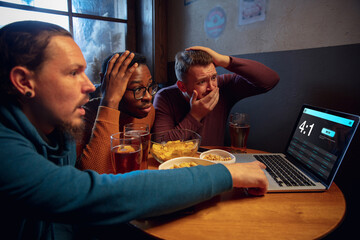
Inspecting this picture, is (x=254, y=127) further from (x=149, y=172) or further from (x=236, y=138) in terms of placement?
(x=149, y=172)

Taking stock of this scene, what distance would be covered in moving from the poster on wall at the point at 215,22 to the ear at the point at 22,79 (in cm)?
213

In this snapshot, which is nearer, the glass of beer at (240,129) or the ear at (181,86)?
the glass of beer at (240,129)

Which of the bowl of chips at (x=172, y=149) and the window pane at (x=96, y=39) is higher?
the window pane at (x=96, y=39)

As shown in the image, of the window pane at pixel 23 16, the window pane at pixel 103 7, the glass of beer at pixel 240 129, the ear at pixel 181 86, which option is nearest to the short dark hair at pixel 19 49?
the glass of beer at pixel 240 129

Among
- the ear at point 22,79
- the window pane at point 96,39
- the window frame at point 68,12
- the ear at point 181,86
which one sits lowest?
the ear at point 181,86

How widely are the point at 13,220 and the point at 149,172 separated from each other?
0.41 metres

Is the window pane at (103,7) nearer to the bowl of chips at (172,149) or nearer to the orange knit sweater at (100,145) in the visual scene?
the orange knit sweater at (100,145)

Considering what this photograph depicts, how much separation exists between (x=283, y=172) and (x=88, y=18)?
304 cm

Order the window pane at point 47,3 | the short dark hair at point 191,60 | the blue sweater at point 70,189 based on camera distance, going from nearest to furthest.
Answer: the blue sweater at point 70,189 → the short dark hair at point 191,60 → the window pane at point 47,3

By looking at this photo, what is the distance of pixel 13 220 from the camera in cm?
58

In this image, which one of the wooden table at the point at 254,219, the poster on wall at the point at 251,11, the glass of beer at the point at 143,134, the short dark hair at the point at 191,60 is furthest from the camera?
the poster on wall at the point at 251,11

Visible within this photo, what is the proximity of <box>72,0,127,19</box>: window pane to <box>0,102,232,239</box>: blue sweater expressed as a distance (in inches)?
109

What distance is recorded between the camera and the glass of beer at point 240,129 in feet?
4.04

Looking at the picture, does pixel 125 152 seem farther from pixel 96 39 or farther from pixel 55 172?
pixel 96 39
